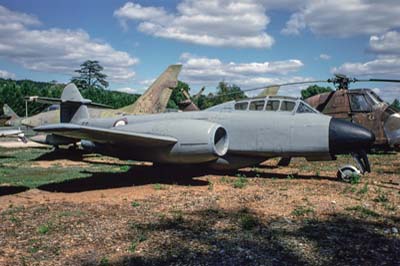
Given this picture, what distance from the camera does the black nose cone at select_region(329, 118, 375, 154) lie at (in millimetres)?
9078

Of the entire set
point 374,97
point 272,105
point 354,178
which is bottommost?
point 354,178

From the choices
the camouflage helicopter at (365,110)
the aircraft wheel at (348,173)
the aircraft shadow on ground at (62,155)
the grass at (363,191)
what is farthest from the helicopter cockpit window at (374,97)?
the aircraft shadow on ground at (62,155)

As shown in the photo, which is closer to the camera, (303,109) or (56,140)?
(303,109)

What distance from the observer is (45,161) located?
15.2 m

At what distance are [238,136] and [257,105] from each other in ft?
3.40

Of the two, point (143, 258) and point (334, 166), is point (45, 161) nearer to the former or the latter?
point (334, 166)

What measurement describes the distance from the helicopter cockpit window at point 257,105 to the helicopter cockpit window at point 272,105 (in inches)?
5.7

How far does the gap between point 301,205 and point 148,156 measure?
4229mm

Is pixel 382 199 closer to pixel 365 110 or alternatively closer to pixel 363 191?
pixel 363 191

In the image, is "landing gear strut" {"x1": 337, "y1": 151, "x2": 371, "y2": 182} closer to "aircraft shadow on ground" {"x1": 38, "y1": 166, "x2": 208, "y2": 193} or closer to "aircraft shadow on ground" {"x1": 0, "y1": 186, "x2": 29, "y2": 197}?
"aircraft shadow on ground" {"x1": 38, "y1": 166, "x2": 208, "y2": 193}

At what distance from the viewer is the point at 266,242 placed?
506cm

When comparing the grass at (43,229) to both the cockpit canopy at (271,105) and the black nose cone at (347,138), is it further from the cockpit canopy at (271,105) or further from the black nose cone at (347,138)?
the black nose cone at (347,138)

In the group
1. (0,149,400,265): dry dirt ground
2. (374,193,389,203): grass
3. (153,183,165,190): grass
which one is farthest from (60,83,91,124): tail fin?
(374,193,389,203): grass

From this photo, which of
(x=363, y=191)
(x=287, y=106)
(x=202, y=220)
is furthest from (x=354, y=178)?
(x=202, y=220)
